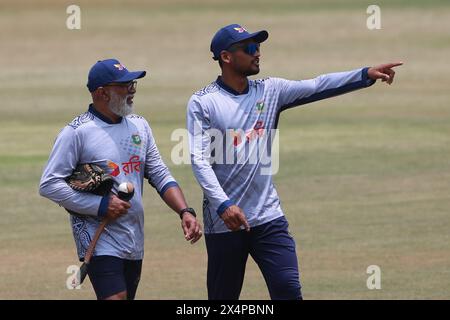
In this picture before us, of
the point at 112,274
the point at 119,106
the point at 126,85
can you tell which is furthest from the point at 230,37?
the point at 112,274

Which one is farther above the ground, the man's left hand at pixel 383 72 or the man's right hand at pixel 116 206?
the man's left hand at pixel 383 72

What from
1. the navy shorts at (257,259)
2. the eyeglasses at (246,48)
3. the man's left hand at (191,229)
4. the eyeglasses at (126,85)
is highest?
the eyeglasses at (246,48)

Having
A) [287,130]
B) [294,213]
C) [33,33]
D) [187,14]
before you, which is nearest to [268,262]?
[294,213]

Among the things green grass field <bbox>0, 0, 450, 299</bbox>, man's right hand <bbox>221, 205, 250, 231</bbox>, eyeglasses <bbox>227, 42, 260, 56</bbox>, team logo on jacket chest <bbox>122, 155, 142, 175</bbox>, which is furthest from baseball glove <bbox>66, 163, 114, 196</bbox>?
green grass field <bbox>0, 0, 450, 299</bbox>

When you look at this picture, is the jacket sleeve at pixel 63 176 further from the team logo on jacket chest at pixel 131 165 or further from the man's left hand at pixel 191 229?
the man's left hand at pixel 191 229

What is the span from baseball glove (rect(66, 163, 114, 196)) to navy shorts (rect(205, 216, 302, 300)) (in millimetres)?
1148

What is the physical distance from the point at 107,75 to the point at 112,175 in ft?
2.14

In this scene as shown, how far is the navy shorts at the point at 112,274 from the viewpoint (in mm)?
9109

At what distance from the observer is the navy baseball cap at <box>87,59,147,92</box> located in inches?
368

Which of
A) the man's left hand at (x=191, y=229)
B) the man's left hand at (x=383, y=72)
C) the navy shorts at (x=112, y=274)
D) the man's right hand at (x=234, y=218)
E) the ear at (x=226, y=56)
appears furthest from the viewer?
the ear at (x=226, y=56)

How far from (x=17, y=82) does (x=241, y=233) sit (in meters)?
24.1

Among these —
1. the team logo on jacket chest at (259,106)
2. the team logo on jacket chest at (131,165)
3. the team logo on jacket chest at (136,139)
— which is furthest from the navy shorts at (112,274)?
the team logo on jacket chest at (259,106)

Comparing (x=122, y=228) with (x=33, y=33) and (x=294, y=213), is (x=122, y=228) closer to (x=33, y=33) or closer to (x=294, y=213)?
(x=294, y=213)

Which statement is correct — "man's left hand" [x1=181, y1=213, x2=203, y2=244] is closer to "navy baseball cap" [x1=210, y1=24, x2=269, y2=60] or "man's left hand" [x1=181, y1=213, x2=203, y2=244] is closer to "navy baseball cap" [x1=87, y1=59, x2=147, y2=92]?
"navy baseball cap" [x1=87, y1=59, x2=147, y2=92]
